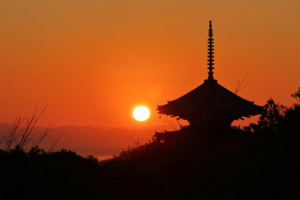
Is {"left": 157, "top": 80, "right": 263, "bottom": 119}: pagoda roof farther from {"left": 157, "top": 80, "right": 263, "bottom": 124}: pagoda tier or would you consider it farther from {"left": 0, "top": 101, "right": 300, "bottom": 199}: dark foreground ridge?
{"left": 0, "top": 101, "right": 300, "bottom": 199}: dark foreground ridge

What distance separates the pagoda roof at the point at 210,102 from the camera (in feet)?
110

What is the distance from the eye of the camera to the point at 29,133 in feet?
43.0

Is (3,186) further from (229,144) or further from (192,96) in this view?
(192,96)

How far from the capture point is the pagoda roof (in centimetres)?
3359

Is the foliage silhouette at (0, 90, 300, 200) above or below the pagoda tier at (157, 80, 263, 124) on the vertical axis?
below

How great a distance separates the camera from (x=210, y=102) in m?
33.8

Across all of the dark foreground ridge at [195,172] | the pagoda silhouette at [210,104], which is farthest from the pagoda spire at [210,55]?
the dark foreground ridge at [195,172]

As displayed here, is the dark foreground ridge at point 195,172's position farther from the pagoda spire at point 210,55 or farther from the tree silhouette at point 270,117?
the pagoda spire at point 210,55

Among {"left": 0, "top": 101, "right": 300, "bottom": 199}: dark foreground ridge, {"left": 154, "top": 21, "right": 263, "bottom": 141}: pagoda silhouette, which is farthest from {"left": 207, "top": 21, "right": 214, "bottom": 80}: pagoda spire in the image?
{"left": 0, "top": 101, "right": 300, "bottom": 199}: dark foreground ridge

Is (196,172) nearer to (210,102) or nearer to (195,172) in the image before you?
(195,172)

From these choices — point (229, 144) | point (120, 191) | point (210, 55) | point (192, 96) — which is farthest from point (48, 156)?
point (210, 55)

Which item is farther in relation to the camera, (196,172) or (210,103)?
(210,103)

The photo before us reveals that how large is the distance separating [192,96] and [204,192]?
21174mm

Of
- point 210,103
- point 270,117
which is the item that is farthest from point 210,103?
point 270,117
